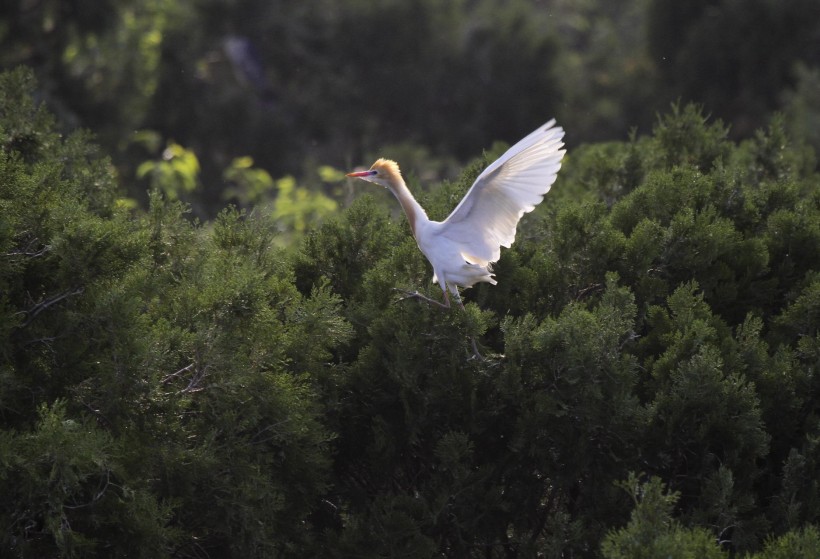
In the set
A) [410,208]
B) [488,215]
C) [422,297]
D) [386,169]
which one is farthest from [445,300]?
[386,169]

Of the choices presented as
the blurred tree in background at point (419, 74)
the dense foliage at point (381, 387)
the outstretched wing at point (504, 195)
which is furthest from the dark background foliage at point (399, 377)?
the blurred tree in background at point (419, 74)

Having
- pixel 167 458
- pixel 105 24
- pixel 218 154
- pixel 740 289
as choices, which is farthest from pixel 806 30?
pixel 167 458

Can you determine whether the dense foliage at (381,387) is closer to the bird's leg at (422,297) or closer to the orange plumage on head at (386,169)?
the bird's leg at (422,297)

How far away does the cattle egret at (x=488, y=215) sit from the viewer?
6.59 m

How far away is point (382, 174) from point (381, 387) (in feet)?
5.21

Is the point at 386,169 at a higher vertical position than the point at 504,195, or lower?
higher

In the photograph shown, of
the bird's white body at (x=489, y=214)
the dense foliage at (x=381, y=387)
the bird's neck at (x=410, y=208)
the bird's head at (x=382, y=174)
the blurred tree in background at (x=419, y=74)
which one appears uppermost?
the blurred tree in background at (x=419, y=74)

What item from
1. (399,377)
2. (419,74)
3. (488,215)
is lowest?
(399,377)

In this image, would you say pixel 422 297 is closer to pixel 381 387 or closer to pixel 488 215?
pixel 381 387

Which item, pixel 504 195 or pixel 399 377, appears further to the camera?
pixel 504 195

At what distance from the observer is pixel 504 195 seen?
22.3 ft

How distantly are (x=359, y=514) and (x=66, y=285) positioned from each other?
6.48ft

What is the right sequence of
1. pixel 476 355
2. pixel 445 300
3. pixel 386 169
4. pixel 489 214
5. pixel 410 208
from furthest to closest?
pixel 386 169 < pixel 410 208 < pixel 489 214 < pixel 445 300 < pixel 476 355

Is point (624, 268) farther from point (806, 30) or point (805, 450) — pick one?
point (806, 30)
